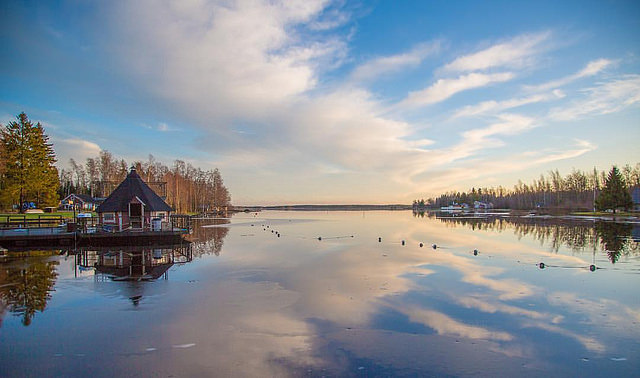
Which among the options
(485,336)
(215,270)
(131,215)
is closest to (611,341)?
(485,336)

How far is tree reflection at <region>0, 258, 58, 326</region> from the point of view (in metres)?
10.1

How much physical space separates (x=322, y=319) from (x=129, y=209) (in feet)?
78.9

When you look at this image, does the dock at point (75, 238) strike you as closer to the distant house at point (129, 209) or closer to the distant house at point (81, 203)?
the distant house at point (129, 209)

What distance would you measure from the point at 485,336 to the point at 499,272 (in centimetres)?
858

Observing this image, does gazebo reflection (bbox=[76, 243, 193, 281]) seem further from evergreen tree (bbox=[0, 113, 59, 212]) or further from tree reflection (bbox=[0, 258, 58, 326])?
evergreen tree (bbox=[0, 113, 59, 212])

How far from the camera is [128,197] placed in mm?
28594

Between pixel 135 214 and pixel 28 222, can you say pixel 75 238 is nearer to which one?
pixel 135 214

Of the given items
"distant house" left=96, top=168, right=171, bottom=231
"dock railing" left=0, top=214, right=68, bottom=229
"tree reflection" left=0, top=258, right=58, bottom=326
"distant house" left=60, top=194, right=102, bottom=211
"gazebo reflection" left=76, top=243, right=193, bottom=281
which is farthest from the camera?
"distant house" left=60, top=194, right=102, bottom=211

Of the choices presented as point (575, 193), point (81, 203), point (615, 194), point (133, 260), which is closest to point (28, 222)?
point (133, 260)

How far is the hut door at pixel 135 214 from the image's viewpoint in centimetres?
2834

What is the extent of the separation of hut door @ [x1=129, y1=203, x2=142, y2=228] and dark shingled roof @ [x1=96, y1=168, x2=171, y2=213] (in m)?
0.52

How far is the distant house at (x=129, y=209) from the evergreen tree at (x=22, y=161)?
67.5 feet

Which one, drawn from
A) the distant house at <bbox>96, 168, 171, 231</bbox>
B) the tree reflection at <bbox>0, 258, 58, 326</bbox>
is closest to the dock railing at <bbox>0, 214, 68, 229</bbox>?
the distant house at <bbox>96, 168, 171, 231</bbox>

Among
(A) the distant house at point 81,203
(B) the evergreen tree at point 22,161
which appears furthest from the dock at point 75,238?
(A) the distant house at point 81,203
